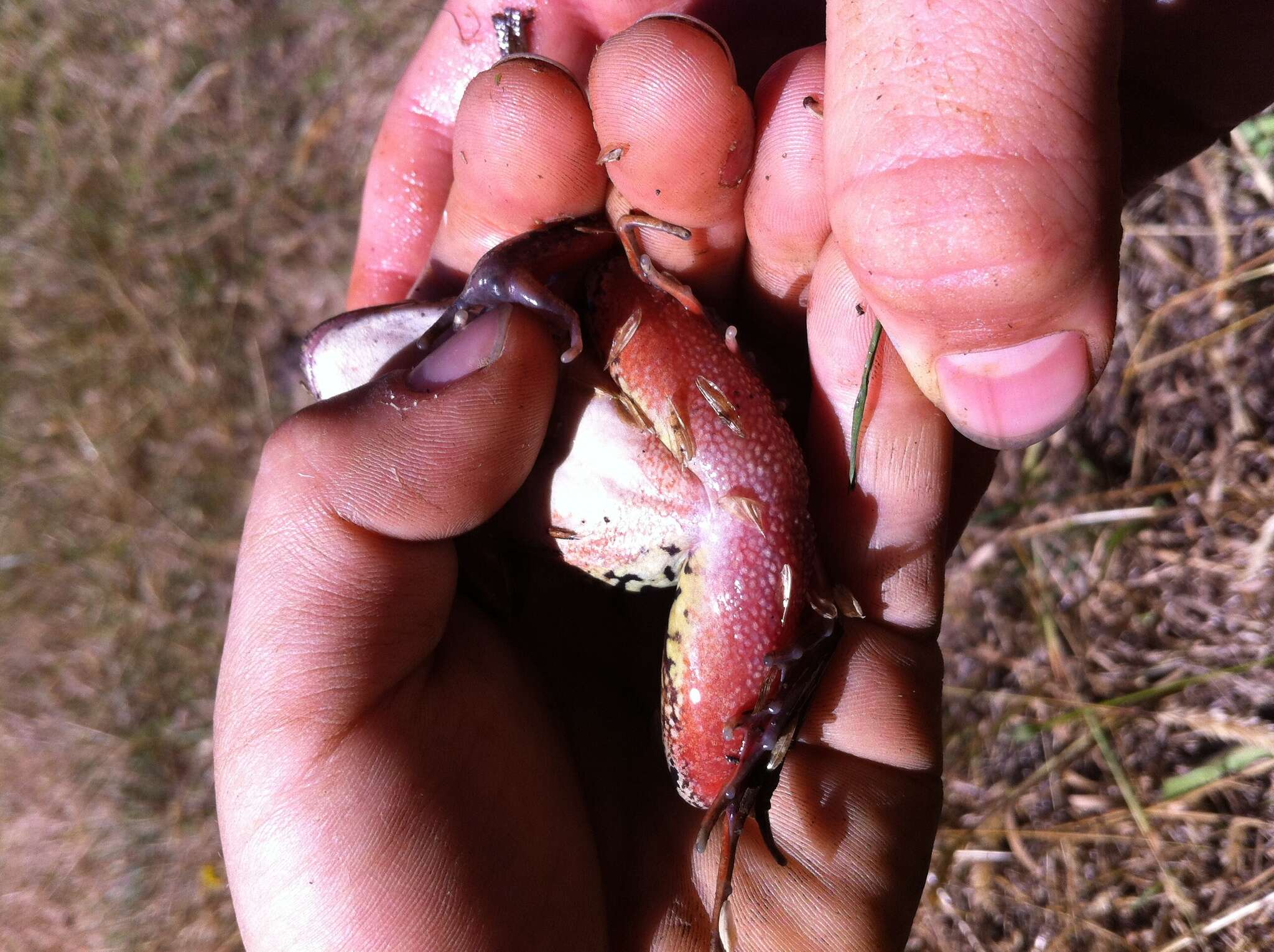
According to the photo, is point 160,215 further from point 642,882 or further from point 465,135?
point 642,882

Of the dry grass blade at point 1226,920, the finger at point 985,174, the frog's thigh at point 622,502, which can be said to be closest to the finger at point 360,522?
the frog's thigh at point 622,502

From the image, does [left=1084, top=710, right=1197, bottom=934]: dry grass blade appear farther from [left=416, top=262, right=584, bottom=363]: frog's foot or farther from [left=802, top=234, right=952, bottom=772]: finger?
[left=416, top=262, right=584, bottom=363]: frog's foot

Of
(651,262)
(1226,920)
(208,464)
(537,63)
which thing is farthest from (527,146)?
(1226,920)

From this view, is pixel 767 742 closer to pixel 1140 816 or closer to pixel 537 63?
pixel 537 63

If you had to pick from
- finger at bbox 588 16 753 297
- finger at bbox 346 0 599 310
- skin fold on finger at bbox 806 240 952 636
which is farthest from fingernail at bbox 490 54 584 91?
skin fold on finger at bbox 806 240 952 636

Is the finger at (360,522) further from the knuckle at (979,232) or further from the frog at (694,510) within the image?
the knuckle at (979,232)
